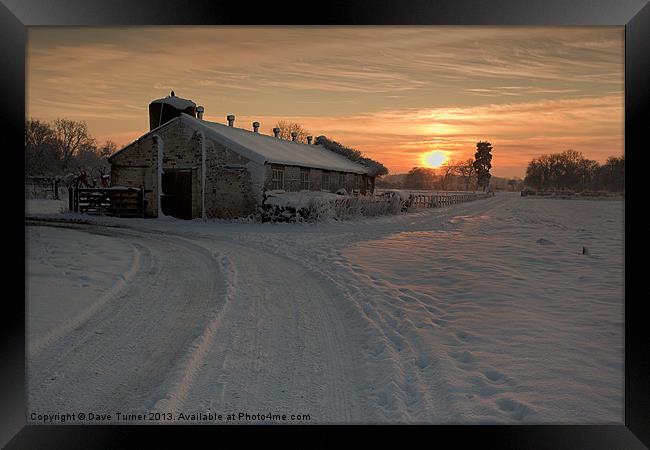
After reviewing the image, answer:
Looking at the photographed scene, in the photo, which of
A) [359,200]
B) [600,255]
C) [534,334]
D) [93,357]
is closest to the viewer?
[93,357]

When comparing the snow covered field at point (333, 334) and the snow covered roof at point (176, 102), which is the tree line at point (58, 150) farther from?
the snow covered roof at point (176, 102)

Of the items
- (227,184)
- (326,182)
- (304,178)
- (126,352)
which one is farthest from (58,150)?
(326,182)

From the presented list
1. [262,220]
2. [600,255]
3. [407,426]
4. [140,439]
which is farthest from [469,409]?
[262,220]

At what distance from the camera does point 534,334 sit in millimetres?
4824

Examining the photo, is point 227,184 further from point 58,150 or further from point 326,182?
point 58,150

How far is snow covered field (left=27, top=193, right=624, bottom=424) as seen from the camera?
3.31m

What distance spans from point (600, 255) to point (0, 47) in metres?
11.5

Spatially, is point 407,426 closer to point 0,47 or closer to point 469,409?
point 469,409

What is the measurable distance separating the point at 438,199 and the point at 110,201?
21.6 m

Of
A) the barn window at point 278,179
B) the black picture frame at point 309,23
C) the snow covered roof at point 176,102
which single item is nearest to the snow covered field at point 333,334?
the black picture frame at point 309,23

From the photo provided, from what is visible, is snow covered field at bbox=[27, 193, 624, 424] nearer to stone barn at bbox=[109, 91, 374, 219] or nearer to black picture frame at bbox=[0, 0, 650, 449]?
black picture frame at bbox=[0, 0, 650, 449]

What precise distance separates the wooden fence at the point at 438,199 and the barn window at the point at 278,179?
9990 mm

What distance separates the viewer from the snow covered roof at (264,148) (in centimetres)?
2108

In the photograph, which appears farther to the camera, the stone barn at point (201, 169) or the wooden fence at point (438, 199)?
the wooden fence at point (438, 199)
